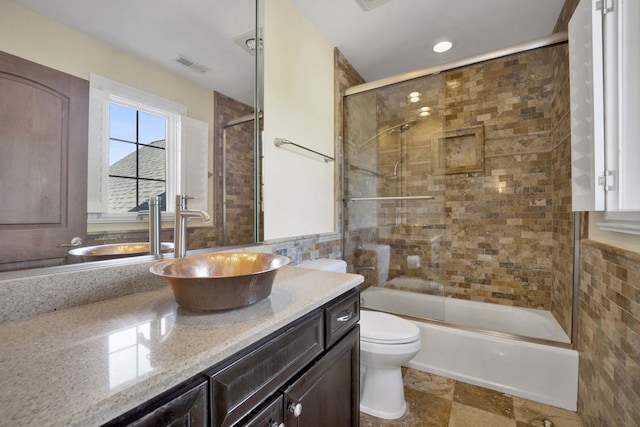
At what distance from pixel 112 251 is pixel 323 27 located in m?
2.06

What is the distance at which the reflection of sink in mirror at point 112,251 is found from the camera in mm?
861

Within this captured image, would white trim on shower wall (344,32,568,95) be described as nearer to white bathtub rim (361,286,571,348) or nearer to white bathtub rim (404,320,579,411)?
white bathtub rim (361,286,571,348)

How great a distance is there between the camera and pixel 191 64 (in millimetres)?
1202

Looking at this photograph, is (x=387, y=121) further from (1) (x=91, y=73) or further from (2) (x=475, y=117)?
(1) (x=91, y=73)

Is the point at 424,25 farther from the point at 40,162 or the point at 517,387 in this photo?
the point at 517,387

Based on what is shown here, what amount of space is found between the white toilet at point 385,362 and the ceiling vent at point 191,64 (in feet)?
5.25

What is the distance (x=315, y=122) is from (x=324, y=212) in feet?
2.36

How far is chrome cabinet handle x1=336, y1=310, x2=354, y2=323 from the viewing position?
987 millimetres

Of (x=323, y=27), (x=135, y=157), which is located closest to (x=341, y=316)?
(x=135, y=157)

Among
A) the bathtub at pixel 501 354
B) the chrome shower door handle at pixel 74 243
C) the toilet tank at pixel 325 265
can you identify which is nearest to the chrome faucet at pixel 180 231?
the chrome shower door handle at pixel 74 243

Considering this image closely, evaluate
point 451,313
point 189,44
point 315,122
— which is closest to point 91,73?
point 189,44

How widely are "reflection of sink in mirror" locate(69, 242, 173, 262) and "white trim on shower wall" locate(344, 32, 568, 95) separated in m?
2.11

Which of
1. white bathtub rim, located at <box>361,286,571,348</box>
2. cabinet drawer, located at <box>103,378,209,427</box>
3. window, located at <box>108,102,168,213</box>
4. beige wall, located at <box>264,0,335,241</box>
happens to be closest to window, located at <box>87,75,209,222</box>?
window, located at <box>108,102,168,213</box>

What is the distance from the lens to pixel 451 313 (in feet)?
7.89
